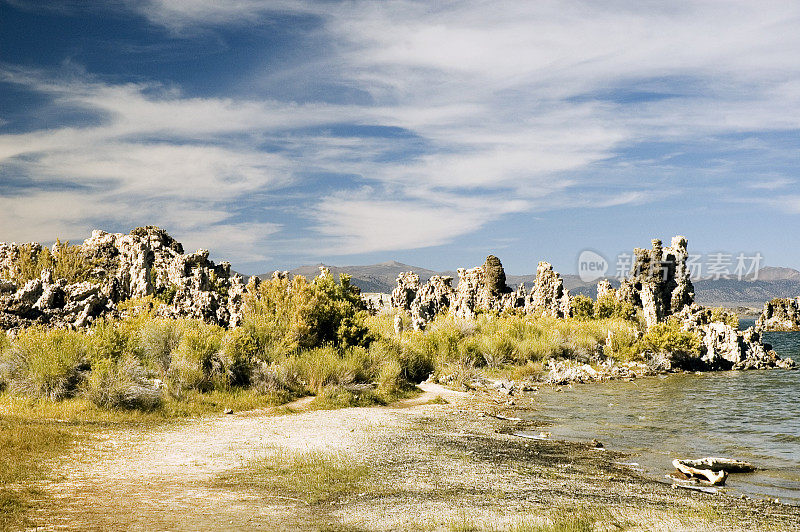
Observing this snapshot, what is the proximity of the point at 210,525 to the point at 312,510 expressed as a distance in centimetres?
155

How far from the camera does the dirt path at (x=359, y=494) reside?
8695 mm

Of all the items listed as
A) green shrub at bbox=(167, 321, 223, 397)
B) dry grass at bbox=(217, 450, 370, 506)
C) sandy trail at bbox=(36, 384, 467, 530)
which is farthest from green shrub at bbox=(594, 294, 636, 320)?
dry grass at bbox=(217, 450, 370, 506)

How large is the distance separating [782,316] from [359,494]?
576ft

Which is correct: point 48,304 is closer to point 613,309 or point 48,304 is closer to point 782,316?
point 613,309

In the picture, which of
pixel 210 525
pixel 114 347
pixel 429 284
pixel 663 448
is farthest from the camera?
pixel 429 284

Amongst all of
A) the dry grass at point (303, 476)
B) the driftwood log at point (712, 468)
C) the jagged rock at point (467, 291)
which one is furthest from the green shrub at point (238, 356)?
the jagged rock at point (467, 291)

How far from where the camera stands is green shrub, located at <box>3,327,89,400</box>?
18047mm

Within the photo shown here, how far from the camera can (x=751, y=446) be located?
16.0m

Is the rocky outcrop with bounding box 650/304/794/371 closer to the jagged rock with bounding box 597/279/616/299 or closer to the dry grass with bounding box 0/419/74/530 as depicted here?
the jagged rock with bounding box 597/279/616/299

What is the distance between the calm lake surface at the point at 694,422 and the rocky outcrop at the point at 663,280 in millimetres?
19955

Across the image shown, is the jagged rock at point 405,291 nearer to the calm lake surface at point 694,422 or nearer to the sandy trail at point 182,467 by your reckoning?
the calm lake surface at point 694,422

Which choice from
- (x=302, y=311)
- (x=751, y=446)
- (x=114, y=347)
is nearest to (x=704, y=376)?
(x=751, y=446)

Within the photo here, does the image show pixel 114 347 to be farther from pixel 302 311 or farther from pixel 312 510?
pixel 312 510

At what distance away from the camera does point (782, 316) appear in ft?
507
